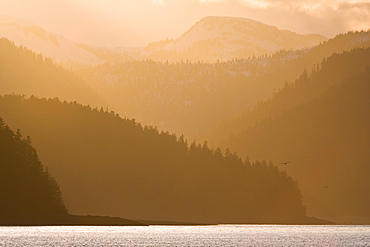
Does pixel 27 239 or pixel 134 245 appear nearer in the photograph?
pixel 134 245

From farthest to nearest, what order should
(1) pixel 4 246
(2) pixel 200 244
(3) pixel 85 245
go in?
1. (2) pixel 200 244
2. (3) pixel 85 245
3. (1) pixel 4 246

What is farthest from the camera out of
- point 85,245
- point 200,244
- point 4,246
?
point 200,244

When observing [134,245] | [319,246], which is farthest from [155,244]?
[319,246]

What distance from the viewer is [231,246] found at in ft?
515

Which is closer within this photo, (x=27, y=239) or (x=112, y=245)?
(x=112, y=245)

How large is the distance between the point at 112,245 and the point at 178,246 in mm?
10760

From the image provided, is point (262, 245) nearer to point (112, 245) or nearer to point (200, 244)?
point (200, 244)

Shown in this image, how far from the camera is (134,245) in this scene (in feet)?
508

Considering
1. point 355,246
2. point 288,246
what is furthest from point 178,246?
point 355,246

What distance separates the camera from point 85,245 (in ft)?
496

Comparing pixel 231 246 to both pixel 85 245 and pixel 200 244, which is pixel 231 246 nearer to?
pixel 200 244

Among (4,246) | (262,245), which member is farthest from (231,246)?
(4,246)

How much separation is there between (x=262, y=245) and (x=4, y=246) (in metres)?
43.9

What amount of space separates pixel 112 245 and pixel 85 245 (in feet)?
16.7
